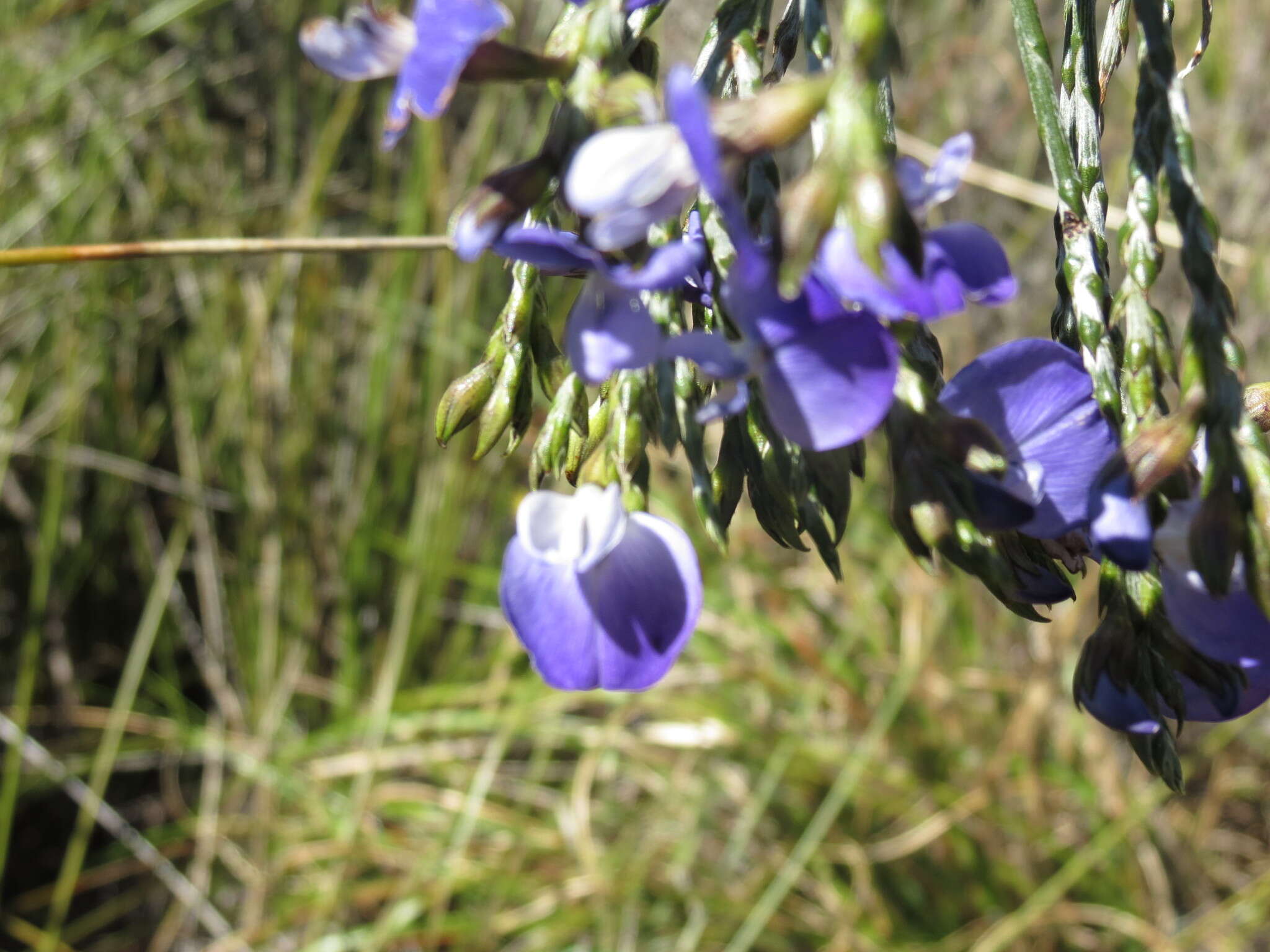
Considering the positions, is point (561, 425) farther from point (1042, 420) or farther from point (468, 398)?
point (1042, 420)

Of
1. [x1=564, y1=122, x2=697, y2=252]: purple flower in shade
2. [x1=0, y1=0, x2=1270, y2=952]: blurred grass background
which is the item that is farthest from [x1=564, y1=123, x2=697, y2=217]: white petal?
[x1=0, y1=0, x2=1270, y2=952]: blurred grass background

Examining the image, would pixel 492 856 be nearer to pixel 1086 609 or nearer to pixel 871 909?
pixel 871 909

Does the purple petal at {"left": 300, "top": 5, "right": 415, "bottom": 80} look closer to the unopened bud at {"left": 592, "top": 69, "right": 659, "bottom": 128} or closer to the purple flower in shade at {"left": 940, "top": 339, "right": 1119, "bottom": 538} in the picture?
the unopened bud at {"left": 592, "top": 69, "right": 659, "bottom": 128}

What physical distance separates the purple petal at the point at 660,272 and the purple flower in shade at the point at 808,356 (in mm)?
18

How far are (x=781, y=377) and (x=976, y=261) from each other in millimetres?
76

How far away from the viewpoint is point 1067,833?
2197 mm

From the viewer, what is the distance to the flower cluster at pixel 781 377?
328mm

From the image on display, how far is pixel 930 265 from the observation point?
350 millimetres


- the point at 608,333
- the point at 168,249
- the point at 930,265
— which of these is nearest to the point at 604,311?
the point at 608,333

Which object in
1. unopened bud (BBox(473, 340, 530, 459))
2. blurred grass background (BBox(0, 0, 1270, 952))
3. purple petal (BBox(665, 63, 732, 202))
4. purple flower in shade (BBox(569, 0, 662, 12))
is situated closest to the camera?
purple petal (BBox(665, 63, 732, 202))

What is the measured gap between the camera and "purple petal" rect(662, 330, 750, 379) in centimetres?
35

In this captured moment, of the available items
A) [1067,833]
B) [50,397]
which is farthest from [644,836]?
[50,397]

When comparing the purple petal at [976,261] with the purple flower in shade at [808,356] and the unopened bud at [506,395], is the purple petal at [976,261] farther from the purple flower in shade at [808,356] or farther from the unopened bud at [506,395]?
the unopened bud at [506,395]

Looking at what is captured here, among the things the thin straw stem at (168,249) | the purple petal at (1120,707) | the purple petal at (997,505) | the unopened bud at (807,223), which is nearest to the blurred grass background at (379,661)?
the thin straw stem at (168,249)
